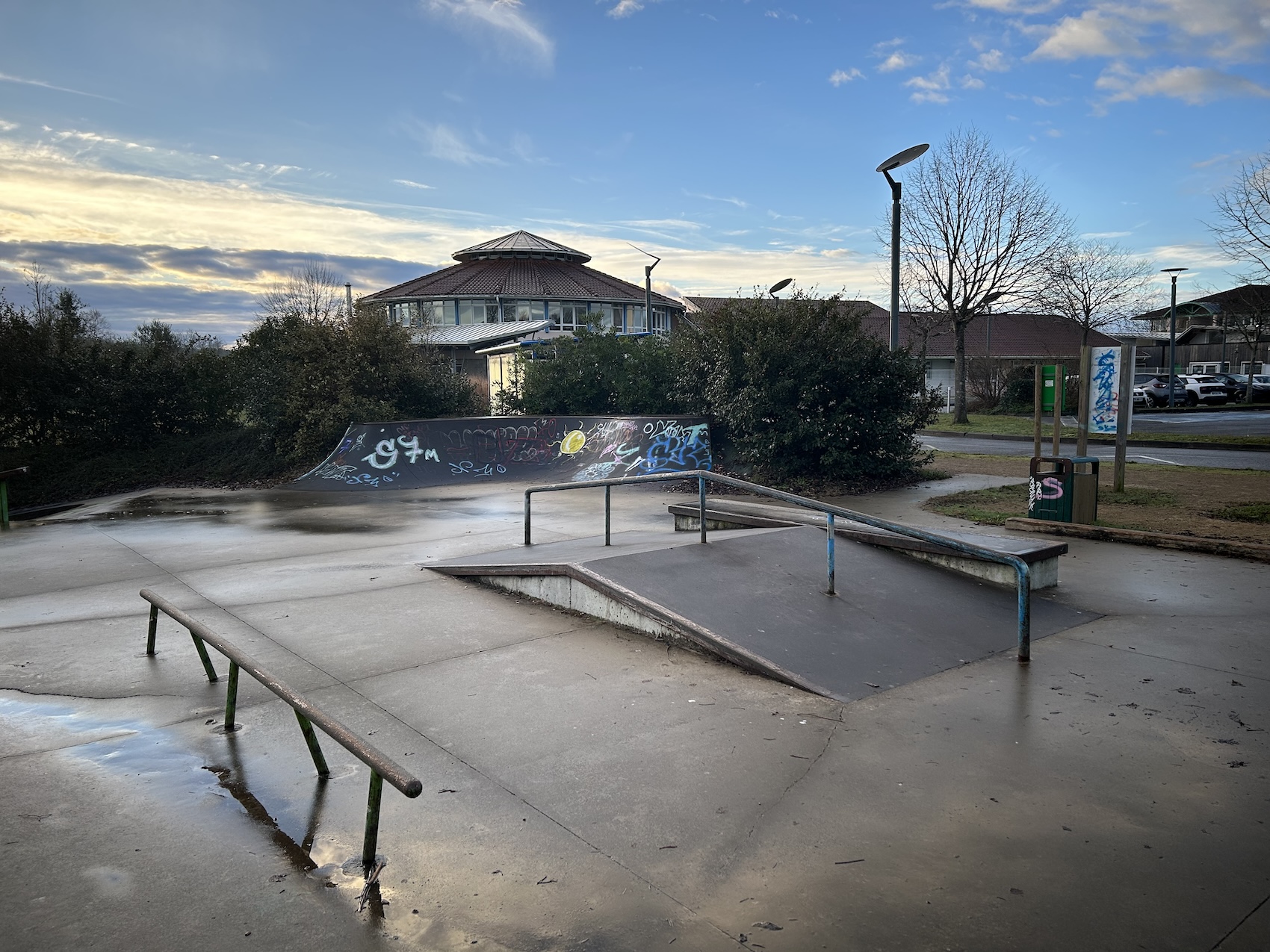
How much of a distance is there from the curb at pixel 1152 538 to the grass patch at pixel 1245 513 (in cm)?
169

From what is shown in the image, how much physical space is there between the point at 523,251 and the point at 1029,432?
48.9 metres

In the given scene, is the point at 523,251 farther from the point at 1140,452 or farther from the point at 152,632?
the point at 152,632

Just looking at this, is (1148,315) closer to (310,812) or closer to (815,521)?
(815,521)

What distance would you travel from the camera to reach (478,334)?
40500mm

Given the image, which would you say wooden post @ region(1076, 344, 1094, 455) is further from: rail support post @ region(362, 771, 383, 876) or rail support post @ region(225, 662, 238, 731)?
rail support post @ region(362, 771, 383, 876)

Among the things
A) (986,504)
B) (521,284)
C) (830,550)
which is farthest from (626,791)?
(521,284)

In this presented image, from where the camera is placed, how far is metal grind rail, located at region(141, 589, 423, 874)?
10.3ft

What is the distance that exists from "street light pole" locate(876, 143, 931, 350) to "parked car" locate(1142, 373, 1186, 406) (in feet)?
96.2

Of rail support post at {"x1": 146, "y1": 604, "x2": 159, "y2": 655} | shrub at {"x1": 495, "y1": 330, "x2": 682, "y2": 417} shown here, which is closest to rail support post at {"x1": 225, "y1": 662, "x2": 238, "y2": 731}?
rail support post at {"x1": 146, "y1": 604, "x2": 159, "y2": 655}

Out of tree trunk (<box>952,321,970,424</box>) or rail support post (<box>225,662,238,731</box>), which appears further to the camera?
tree trunk (<box>952,321,970,424</box>)

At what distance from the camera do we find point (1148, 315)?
202 feet

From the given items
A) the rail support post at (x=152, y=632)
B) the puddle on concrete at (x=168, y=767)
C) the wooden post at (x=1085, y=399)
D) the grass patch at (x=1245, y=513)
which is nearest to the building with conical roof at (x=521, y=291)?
the wooden post at (x=1085, y=399)

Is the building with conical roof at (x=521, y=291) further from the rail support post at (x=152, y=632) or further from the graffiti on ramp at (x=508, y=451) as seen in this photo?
the rail support post at (x=152, y=632)

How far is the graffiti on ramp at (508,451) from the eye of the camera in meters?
16.3
